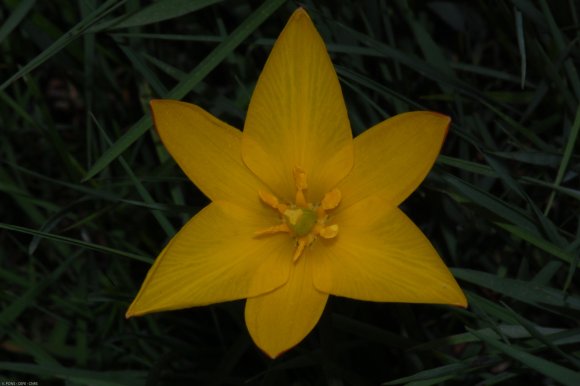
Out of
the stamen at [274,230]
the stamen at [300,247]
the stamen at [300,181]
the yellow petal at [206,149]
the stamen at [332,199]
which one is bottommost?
the stamen at [300,247]

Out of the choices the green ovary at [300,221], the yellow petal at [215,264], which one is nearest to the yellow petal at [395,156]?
the green ovary at [300,221]

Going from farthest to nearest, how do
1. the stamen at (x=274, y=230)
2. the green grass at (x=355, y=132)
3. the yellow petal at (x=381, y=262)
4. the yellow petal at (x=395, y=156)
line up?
the green grass at (x=355, y=132) → the stamen at (x=274, y=230) → the yellow petal at (x=395, y=156) → the yellow petal at (x=381, y=262)

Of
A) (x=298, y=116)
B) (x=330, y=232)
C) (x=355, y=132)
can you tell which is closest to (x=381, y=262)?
(x=330, y=232)

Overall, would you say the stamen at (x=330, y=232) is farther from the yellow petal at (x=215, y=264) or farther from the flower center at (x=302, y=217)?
the yellow petal at (x=215, y=264)

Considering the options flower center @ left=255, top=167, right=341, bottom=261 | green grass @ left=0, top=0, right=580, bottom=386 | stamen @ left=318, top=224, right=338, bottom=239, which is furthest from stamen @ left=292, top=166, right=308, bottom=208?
green grass @ left=0, top=0, right=580, bottom=386

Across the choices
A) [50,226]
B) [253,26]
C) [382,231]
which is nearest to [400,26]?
[253,26]

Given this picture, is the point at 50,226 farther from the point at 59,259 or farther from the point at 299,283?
the point at 299,283
